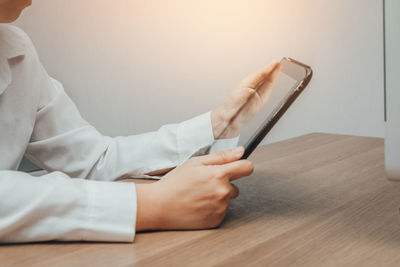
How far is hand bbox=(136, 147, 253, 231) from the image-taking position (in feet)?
1.81

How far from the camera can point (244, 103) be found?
2.65 feet

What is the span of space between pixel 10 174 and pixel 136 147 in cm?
36

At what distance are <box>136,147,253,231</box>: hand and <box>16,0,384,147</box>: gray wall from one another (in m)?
0.52

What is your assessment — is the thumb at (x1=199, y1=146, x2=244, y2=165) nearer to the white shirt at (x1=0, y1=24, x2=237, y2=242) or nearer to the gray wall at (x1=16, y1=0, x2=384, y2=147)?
the white shirt at (x1=0, y1=24, x2=237, y2=242)

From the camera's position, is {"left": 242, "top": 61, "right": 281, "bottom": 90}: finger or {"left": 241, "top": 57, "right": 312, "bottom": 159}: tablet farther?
{"left": 242, "top": 61, "right": 281, "bottom": 90}: finger

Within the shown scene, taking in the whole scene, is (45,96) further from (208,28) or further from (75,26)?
(208,28)

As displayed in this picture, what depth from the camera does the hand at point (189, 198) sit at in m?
0.55

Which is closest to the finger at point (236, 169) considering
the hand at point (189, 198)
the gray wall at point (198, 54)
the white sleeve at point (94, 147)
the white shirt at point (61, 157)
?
the hand at point (189, 198)

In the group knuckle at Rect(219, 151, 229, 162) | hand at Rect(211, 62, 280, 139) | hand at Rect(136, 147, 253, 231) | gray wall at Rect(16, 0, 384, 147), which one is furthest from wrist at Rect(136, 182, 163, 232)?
gray wall at Rect(16, 0, 384, 147)

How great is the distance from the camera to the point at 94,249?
0.51 meters

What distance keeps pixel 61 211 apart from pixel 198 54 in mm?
804

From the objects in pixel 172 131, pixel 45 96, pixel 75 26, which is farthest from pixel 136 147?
pixel 75 26

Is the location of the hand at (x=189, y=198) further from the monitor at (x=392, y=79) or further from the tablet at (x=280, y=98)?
the monitor at (x=392, y=79)

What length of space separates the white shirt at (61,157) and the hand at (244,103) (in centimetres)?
2
